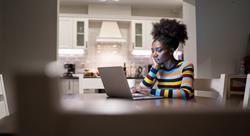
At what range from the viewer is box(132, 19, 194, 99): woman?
1485 mm

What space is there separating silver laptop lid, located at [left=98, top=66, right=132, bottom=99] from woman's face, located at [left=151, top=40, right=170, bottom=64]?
1.47 ft

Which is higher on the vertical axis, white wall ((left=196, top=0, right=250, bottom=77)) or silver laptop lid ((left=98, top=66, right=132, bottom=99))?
white wall ((left=196, top=0, right=250, bottom=77))

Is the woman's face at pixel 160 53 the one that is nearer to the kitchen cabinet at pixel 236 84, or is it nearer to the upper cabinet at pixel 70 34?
the kitchen cabinet at pixel 236 84

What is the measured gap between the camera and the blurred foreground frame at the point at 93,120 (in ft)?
0.49

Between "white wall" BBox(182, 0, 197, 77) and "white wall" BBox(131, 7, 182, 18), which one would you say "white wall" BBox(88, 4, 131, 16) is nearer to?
"white wall" BBox(131, 7, 182, 18)

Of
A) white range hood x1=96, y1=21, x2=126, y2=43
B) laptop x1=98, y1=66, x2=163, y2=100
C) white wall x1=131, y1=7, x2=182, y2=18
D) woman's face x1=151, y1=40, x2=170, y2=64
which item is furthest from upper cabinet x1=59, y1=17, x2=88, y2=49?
laptop x1=98, y1=66, x2=163, y2=100

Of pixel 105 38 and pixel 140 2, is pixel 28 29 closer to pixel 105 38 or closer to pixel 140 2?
pixel 105 38

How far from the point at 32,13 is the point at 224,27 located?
2361 mm

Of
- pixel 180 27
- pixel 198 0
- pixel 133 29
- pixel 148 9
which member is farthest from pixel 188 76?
pixel 148 9

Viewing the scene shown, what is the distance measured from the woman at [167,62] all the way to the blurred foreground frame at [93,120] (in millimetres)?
1166

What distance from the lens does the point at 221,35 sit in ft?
9.64

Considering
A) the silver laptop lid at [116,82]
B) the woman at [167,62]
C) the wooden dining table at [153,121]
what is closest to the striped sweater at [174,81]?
the woman at [167,62]

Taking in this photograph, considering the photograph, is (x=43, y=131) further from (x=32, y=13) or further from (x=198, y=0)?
(x=198, y=0)

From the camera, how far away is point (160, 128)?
180mm
